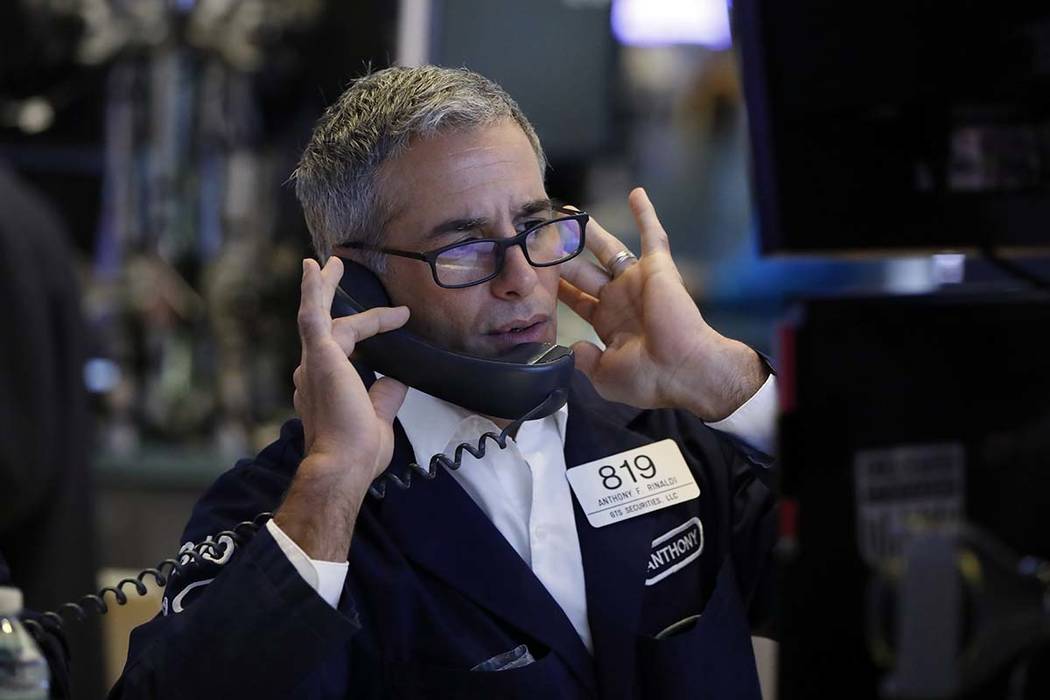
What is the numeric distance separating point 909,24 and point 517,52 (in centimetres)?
314

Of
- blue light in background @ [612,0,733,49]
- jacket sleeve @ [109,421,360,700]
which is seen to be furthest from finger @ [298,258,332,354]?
blue light in background @ [612,0,733,49]

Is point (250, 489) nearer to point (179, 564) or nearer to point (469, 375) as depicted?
point (179, 564)

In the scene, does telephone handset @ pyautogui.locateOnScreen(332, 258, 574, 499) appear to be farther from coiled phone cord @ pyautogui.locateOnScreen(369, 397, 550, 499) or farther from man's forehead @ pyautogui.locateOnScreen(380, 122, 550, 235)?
man's forehead @ pyautogui.locateOnScreen(380, 122, 550, 235)

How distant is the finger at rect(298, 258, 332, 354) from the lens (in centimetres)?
143

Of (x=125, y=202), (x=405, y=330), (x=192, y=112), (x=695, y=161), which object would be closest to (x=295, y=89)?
(x=192, y=112)

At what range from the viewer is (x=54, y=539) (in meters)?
2.40

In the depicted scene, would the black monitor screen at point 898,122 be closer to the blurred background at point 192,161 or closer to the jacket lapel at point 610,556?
the jacket lapel at point 610,556

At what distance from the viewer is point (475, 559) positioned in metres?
1.53

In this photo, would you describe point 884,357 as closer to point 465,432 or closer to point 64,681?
point 465,432

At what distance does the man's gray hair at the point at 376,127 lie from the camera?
1.60 metres

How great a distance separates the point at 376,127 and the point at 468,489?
454mm

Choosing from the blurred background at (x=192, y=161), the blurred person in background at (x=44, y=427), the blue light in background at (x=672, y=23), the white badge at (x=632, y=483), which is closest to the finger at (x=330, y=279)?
the white badge at (x=632, y=483)

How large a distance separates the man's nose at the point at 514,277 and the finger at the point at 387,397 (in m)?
0.17

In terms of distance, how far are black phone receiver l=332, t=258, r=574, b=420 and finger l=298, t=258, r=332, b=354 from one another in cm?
13
